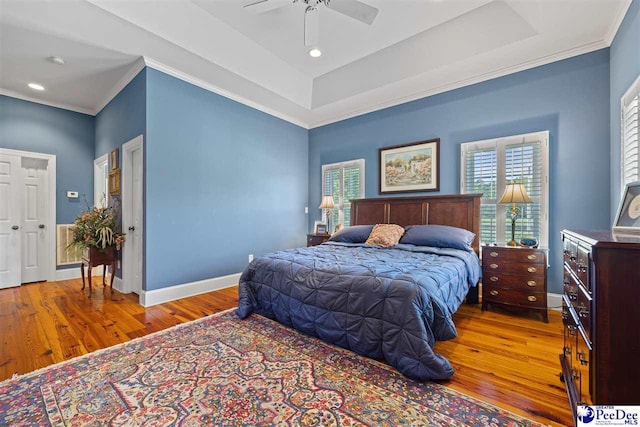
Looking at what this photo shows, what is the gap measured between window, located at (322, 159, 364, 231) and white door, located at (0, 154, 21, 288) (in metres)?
4.95

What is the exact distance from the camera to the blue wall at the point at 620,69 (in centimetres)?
210

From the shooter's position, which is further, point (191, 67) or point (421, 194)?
point (421, 194)

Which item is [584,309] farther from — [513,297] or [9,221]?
[9,221]

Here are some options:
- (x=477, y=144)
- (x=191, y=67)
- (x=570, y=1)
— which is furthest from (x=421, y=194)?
(x=191, y=67)

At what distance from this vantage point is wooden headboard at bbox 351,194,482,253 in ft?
11.5

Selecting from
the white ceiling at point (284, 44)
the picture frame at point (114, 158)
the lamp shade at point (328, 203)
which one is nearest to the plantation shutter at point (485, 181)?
the white ceiling at point (284, 44)

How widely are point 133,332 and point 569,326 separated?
A: 335cm

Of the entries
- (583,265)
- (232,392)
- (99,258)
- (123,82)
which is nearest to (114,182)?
(99,258)

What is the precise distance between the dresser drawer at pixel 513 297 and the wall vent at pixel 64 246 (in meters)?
6.15

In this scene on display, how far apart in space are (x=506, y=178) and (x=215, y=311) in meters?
3.87

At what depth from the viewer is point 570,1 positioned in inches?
91.4

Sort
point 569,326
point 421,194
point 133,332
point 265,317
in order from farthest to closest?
point 421,194, point 265,317, point 133,332, point 569,326

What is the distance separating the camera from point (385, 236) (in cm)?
347

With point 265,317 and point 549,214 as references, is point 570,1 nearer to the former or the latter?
point 549,214
